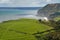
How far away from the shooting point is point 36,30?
74438 mm

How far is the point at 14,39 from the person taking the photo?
61.1 meters

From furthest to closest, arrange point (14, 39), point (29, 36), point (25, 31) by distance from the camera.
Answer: point (25, 31) < point (29, 36) < point (14, 39)

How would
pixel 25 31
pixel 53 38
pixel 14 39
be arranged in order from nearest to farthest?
pixel 53 38 < pixel 14 39 < pixel 25 31

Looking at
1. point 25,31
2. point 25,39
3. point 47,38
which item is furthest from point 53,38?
point 25,31

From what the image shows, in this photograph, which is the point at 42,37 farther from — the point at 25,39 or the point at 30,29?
the point at 30,29

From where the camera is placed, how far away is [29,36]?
65562mm

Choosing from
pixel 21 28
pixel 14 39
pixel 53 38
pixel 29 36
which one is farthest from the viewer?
pixel 21 28

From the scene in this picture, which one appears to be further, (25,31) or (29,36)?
(25,31)

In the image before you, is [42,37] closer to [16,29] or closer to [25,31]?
[25,31]

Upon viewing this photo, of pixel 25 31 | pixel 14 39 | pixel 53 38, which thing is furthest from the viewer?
pixel 25 31

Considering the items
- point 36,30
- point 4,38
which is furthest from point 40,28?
point 4,38

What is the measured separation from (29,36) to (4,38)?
861cm

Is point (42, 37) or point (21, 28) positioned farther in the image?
point (21, 28)

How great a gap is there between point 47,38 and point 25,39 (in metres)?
7.55
